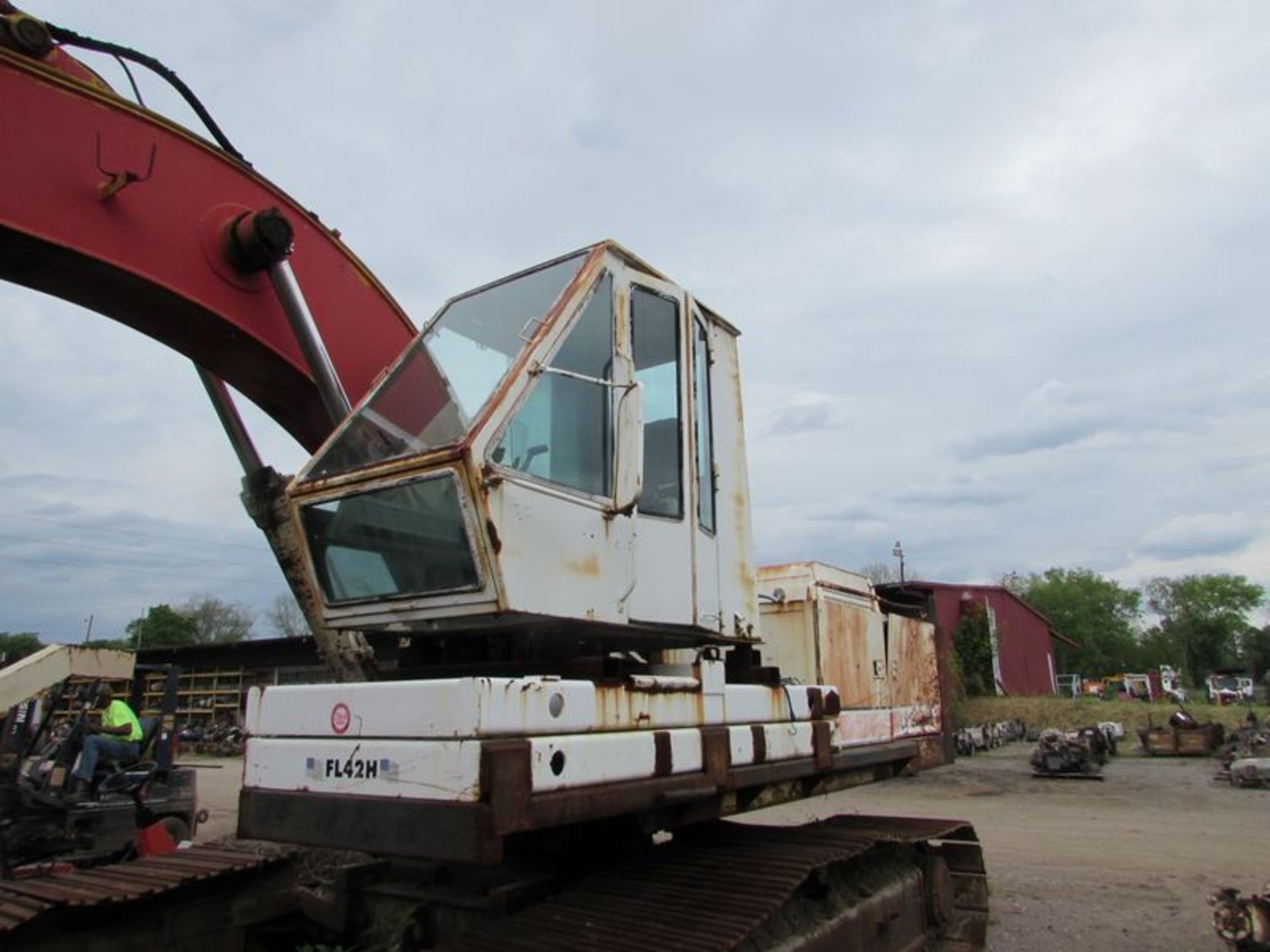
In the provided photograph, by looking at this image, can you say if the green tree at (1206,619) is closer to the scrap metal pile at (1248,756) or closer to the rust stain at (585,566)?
the scrap metal pile at (1248,756)

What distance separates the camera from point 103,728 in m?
9.18

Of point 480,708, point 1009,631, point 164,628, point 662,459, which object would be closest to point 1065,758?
point 662,459

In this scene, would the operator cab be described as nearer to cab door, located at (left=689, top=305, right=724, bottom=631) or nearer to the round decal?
cab door, located at (left=689, top=305, right=724, bottom=631)

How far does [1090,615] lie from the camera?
75.9 m

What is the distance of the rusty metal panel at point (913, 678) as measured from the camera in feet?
18.1

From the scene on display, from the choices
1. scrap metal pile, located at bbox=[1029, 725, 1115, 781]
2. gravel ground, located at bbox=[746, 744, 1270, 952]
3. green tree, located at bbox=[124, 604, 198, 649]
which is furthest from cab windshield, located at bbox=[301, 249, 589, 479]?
green tree, located at bbox=[124, 604, 198, 649]

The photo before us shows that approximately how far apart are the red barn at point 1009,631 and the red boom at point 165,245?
62.9ft

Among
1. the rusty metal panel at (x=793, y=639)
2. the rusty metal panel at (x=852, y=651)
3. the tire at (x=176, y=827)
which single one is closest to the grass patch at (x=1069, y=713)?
the tire at (x=176, y=827)

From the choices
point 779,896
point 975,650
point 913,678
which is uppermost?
point 975,650

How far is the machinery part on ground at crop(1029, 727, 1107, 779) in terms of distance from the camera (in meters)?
15.1

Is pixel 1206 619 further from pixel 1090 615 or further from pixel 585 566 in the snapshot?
pixel 585 566

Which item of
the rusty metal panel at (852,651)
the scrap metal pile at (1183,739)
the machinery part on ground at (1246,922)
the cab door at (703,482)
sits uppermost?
the cab door at (703,482)

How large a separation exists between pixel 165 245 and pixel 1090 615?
8228cm

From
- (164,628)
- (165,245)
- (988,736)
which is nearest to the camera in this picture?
(165,245)
